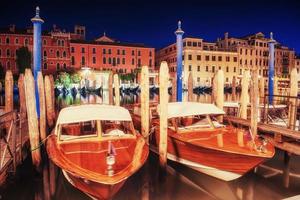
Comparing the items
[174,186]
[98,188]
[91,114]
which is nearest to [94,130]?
[91,114]

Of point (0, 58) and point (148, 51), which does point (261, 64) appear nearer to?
point (148, 51)

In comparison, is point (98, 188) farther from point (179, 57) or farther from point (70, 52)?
point (70, 52)

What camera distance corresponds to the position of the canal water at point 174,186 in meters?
6.48

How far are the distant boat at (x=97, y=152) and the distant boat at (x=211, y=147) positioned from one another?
1.23 m

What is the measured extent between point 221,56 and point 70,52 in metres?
30.0

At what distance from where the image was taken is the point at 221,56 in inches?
2205

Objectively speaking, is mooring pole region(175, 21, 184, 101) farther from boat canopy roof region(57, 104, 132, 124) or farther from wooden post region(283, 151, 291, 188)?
boat canopy roof region(57, 104, 132, 124)

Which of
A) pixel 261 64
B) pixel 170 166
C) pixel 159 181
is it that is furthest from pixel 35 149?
pixel 261 64

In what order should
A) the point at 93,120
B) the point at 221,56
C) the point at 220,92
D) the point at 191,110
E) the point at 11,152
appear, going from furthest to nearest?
the point at 221,56, the point at 220,92, the point at 191,110, the point at 11,152, the point at 93,120

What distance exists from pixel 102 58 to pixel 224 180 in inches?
1914

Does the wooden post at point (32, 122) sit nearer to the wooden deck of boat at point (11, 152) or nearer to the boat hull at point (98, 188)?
the wooden deck of boat at point (11, 152)

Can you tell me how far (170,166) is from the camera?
834 cm

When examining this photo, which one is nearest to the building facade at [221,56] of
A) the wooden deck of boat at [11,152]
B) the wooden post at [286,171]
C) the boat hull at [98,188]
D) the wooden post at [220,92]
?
the wooden post at [220,92]

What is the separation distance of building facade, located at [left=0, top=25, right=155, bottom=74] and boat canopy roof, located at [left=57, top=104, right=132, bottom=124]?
42737 mm
